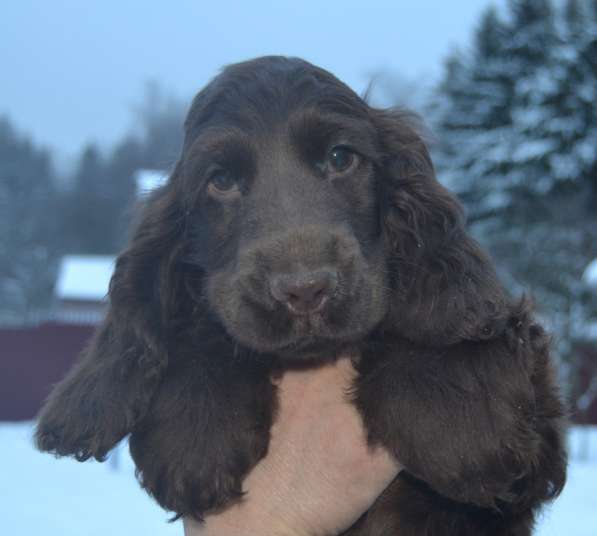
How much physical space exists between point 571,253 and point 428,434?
1484 cm

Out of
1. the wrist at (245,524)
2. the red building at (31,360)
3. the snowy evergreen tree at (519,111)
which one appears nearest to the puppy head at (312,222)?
the wrist at (245,524)

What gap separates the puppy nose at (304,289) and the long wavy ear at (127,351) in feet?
1.97

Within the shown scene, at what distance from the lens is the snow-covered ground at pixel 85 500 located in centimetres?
679

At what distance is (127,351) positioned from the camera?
2635 mm

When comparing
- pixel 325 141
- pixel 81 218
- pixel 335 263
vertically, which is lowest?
pixel 81 218

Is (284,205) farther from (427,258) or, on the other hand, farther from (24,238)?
(24,238)

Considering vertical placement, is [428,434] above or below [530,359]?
below

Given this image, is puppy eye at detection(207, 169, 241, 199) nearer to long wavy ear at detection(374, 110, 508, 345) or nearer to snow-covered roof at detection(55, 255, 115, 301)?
long wavy ear at detection(374, 110, 508, 345)

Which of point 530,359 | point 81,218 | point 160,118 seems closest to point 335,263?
point 530,359

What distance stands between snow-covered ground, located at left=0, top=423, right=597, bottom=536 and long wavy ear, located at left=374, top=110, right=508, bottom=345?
2771 millimetres

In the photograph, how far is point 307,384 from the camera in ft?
8.99

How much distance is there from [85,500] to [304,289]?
7.08 metres

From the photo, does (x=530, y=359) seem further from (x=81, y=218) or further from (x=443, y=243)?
(x=81, y=218)

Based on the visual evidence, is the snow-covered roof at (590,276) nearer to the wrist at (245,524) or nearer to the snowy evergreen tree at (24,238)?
the wrist at (245,524)
